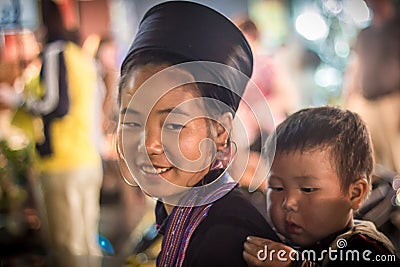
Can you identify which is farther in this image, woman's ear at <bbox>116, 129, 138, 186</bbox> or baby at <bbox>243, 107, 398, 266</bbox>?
woman's ear at <bbox>116, 129, 138, 186</bbox>

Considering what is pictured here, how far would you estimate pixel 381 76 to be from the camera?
164 centimetres

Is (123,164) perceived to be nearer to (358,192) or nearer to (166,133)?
(166,133)

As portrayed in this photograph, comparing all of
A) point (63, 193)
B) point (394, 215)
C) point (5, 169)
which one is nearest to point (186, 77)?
point (394, 215)

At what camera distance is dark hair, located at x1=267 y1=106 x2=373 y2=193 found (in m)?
1.43

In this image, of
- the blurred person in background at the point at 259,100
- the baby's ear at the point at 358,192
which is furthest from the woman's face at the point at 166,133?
the baby's ear at the point at 358,192

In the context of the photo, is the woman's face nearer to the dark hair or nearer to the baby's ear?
the dark hair

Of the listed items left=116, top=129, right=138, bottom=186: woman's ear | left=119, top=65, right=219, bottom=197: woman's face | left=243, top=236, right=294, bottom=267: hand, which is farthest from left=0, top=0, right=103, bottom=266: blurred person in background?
left=243, top=236, right=294, bottom=267: hand

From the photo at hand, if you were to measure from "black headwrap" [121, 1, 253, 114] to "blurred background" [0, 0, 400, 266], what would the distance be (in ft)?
0.21

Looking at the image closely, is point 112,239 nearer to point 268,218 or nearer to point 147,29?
point 268,218

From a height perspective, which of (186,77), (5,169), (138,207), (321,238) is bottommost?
(5,169)

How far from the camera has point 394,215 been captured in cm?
155

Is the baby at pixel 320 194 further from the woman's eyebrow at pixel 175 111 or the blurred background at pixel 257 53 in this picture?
the woman's eyebrow at pixel 175 111

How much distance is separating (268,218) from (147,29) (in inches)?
23.5

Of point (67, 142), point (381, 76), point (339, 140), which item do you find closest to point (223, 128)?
point (339, 140)
